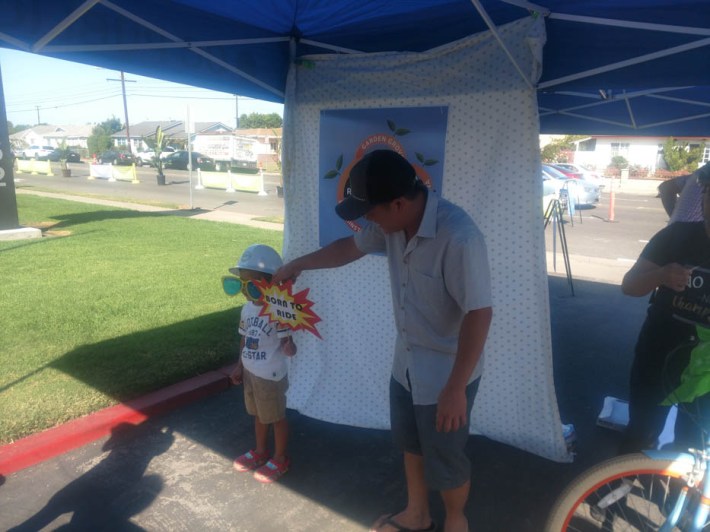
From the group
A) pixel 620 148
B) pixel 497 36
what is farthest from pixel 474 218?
pixel 620 148

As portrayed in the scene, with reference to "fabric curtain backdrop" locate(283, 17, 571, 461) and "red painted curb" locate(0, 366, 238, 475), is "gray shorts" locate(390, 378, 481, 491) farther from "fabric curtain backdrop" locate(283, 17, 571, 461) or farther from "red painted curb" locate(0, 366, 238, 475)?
"red painted curb" locate(0, 366, 238, 475)

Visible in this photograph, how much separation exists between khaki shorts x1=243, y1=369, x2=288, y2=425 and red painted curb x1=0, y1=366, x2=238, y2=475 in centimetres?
113

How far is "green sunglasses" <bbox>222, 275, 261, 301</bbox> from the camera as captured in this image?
3.00 m

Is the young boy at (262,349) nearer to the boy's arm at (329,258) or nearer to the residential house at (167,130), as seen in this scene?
the boy's arm at (329,258)

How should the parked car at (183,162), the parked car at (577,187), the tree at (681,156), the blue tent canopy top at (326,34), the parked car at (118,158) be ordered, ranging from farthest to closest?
the parked car at (118,158), the parked car at (183,162), the tree at (681,156), the parked car at (577,187), the blue tent canopy top at (326,34)

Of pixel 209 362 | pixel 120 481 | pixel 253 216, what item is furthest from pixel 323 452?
pixel 253 216

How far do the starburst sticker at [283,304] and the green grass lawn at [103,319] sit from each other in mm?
1629

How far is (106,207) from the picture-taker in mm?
15781

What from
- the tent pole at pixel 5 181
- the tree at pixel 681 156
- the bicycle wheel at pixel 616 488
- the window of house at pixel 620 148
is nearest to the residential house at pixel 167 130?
the window of house at pixel 620 148

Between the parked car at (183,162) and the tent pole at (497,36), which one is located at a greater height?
the tent pole at (497,36)

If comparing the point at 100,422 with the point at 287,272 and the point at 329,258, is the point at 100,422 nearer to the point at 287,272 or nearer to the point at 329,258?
the point at 287,272

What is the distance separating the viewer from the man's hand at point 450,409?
207 centimetres

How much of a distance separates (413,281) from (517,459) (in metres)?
1.90

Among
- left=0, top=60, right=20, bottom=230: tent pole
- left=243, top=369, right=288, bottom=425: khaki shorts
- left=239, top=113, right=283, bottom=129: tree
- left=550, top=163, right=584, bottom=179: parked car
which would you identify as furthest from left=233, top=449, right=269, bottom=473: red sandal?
left=239, top=113, right=283, bottom=129: tree
